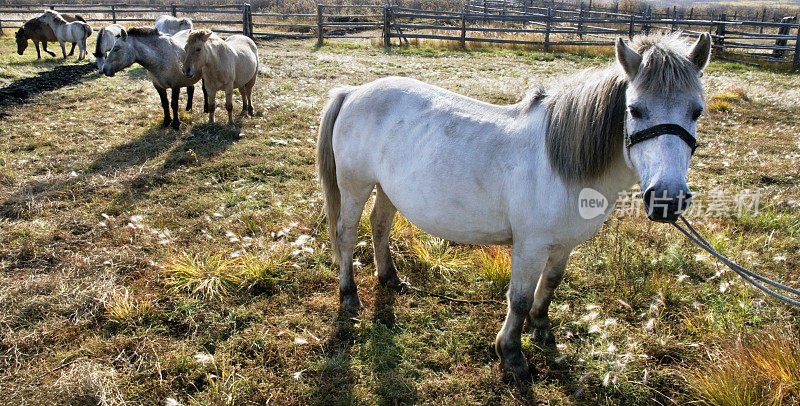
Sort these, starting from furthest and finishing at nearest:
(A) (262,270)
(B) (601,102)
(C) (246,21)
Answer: (C) (246,21) < (A) (262,270) < (B) (601,102)

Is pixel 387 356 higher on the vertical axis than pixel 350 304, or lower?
lower

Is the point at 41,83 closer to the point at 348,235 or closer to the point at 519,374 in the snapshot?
the point at 348,235

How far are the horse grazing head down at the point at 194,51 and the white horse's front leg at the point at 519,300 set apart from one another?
760 centimetres

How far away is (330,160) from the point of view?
4.01m

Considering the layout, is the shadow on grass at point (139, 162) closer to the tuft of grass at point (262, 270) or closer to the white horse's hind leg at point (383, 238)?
→ the tuft of grass at point (262, 270)

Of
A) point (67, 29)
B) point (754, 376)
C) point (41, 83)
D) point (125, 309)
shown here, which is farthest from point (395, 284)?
point (67, 29)

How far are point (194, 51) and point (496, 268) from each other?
7.24 m

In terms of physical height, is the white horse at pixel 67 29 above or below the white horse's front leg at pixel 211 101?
above

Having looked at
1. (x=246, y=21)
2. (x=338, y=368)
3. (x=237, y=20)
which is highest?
(x=237, y=20)

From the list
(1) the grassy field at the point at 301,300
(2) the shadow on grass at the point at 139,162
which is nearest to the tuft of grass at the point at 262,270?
(1) the grassy field at the point at 301,300

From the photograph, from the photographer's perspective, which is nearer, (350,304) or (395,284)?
(350,304)

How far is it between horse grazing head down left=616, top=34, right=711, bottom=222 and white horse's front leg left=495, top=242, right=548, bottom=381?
0.86 metres

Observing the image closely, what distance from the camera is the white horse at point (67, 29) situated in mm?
15281

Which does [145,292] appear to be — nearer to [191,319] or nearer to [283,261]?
[191,319]
